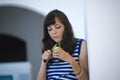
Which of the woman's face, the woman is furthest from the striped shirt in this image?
the woman's face

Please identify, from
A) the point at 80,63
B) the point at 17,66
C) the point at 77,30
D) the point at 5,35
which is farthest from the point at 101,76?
the point at 5,35

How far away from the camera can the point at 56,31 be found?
1290 millimetres

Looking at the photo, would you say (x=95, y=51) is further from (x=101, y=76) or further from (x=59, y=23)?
(x=59, y=23)

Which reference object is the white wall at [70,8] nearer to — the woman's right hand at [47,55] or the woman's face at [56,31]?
the woman's face at [56,31]

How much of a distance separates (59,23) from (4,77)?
0.45 meters

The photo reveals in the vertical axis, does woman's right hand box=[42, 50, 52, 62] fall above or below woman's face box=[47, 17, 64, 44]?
below

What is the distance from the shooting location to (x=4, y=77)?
1308 millimetres

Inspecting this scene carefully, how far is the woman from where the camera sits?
4.16ft

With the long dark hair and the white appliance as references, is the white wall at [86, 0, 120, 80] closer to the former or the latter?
the long dark hair

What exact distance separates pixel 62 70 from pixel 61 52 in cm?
11

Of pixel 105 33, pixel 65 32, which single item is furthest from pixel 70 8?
pixel 105 33

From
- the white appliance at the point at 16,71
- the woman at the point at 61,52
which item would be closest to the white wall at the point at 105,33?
the woman at the point at 61,52

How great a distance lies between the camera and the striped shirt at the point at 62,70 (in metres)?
1.27

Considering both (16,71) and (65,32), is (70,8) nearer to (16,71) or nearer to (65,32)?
(65,32)
